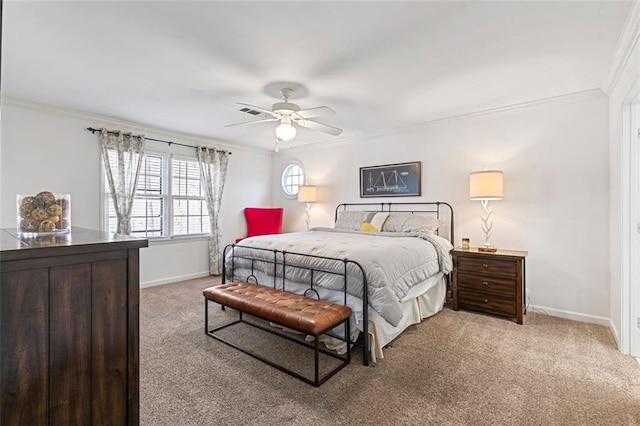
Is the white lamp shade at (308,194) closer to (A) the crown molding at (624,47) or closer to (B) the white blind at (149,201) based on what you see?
(B) the white blind at (149,201)

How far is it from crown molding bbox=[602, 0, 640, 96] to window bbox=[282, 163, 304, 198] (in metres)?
4.49

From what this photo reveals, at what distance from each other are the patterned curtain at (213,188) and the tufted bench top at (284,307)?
2521mm

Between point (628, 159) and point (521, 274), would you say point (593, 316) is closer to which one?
point (521, 274)

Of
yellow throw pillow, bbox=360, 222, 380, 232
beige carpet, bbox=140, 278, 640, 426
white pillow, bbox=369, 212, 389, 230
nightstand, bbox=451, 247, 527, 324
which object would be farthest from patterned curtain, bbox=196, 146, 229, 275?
nightstand, bbox=451, 247, 527, 324

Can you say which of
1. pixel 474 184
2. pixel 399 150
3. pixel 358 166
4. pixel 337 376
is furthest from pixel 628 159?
pixel 358 166

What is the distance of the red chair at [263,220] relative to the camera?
19.9ft

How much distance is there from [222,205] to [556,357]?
5016 millimetres

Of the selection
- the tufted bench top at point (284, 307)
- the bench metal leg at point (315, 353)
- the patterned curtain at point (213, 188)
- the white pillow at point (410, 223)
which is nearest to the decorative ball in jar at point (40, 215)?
the tufted bench top at point (284, 307)

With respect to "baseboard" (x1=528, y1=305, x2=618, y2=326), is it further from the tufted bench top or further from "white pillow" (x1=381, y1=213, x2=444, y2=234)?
the tufted bench top

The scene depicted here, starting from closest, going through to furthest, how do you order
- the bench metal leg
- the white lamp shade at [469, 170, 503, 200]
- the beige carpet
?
1. the beige carpet
2. the bench metal leg
3. the white lamp shade at [469, 170, 503, 200]

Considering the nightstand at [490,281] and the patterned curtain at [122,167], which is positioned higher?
the patterned curtain at [122,167]

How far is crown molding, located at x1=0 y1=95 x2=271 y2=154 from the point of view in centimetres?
366

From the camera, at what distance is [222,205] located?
19.0 feet

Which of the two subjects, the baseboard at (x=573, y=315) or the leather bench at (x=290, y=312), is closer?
the leather bench at (x=290, y=312)
